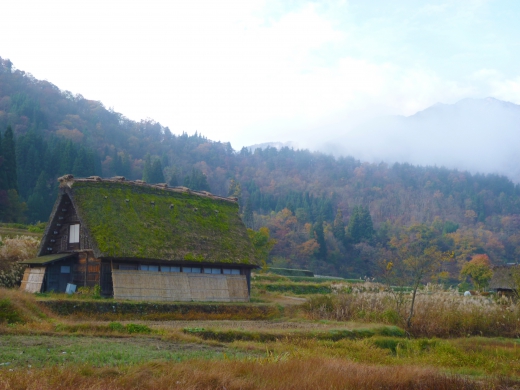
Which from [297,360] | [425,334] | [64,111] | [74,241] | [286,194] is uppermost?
[64,111]

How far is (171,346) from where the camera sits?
11.1 metres

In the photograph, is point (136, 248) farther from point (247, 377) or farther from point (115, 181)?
point (247, 377)

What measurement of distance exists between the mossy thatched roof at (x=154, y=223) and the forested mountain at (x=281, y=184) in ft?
77.3

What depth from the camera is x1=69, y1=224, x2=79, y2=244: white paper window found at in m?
23.4

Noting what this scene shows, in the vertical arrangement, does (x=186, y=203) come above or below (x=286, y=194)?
below

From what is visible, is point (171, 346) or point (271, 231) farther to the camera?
point (271, 231)

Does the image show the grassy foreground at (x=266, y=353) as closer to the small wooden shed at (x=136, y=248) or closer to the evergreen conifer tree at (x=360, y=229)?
the small wooden shed at (x=136, y=248)

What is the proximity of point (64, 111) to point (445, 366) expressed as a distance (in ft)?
295

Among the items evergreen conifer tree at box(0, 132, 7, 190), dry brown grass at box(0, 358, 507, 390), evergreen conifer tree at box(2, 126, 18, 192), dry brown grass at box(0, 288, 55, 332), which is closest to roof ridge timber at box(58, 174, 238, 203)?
dry brown grass at box(0, 288, 55, 332)

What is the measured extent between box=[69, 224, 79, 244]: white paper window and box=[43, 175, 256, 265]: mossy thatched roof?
166cm

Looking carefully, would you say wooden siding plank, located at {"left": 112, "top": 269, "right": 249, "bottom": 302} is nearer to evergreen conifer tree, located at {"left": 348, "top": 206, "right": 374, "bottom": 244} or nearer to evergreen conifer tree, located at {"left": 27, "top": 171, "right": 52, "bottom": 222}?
evergreen conifer tree, located at {"left": 27, "top": 171, "right": 52, "bottom": 222}

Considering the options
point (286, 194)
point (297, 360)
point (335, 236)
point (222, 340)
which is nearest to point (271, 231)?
point (335, 236)

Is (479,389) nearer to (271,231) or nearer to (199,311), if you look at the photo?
(199,311)

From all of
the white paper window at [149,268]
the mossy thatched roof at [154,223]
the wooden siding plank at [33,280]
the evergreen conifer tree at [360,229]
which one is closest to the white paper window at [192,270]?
the mossy thatched roof at [154,223]
